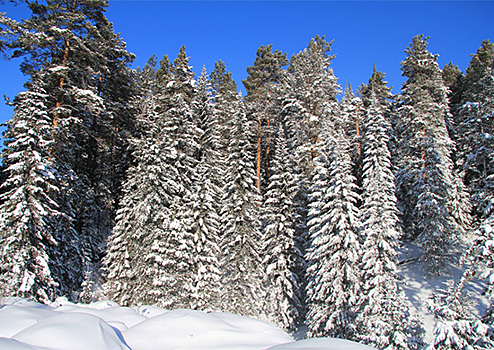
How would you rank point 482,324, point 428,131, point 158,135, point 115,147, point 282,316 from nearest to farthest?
point 482,324
point 282,316
point 158,135
point 428,131
point 115,147

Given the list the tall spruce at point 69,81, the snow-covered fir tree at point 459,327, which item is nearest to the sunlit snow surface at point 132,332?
the snow-covered fir tree at point 459,327

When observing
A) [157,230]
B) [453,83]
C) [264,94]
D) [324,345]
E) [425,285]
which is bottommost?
[425,285]

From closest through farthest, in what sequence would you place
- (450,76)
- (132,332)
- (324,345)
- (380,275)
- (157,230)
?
(324,345), (132,332), (380,275), (157,230), (450,76)

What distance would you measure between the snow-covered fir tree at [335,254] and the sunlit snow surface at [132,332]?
13.0 meters

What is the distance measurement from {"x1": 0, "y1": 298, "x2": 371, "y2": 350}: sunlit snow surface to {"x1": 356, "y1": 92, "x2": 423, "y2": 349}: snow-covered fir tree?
982 centimetres

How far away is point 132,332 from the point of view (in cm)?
621


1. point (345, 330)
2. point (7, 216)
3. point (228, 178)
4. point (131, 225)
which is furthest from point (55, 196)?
point (345, 330)

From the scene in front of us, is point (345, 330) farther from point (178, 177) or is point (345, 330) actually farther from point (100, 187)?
point (100, 187)

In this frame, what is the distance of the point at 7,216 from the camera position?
14.3 metres

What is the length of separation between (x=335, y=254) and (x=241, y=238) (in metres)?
7.92

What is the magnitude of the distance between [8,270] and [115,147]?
2338 cm

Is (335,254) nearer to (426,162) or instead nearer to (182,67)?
(426,162)

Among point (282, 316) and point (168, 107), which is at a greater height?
point (168, 107)

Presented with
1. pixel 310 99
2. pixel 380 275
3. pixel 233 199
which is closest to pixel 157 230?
pixel 233 199
